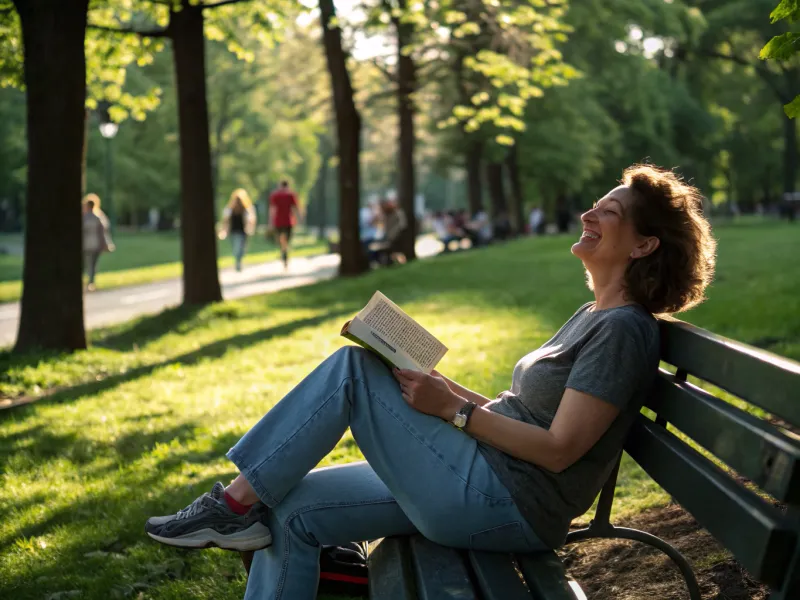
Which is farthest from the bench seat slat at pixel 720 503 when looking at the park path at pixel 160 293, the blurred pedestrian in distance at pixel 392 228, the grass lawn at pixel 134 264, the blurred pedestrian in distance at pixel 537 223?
the blurred pedestrian in distance at pixel 537 223

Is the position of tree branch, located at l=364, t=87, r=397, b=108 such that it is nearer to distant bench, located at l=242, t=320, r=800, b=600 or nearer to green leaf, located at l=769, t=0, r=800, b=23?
green leaf, located at l=769, t=0, r=800, b=23

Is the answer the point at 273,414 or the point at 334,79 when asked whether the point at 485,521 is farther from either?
the point at 334,79

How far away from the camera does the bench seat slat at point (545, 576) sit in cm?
279

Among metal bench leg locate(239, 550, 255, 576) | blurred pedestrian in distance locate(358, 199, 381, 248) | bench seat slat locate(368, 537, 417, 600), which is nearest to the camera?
bench seat slat locate(368, 537, 417, 600)

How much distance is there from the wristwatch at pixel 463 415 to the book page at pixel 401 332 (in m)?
0.18

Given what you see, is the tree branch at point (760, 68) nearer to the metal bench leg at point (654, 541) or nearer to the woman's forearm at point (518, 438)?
the metal bench leg at point (654, 541)

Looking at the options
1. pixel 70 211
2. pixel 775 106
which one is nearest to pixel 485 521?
pixel 70 211

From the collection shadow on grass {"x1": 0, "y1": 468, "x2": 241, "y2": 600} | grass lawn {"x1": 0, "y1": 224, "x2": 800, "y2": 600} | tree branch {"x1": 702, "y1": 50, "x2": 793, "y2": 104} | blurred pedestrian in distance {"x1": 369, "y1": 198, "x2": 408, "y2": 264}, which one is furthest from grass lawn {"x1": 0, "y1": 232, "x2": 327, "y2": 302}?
tree branch {"x1": 702, "y1": 50, "x2": 793, "y2": 104}

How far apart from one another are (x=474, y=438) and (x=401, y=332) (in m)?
0.38

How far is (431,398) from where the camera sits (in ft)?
10.3

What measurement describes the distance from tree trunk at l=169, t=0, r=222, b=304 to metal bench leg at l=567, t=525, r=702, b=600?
35.7 feet

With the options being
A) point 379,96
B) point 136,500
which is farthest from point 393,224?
point 136,500

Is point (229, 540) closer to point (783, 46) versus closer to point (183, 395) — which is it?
point (783, 46)

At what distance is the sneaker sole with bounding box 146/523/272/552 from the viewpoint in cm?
310
